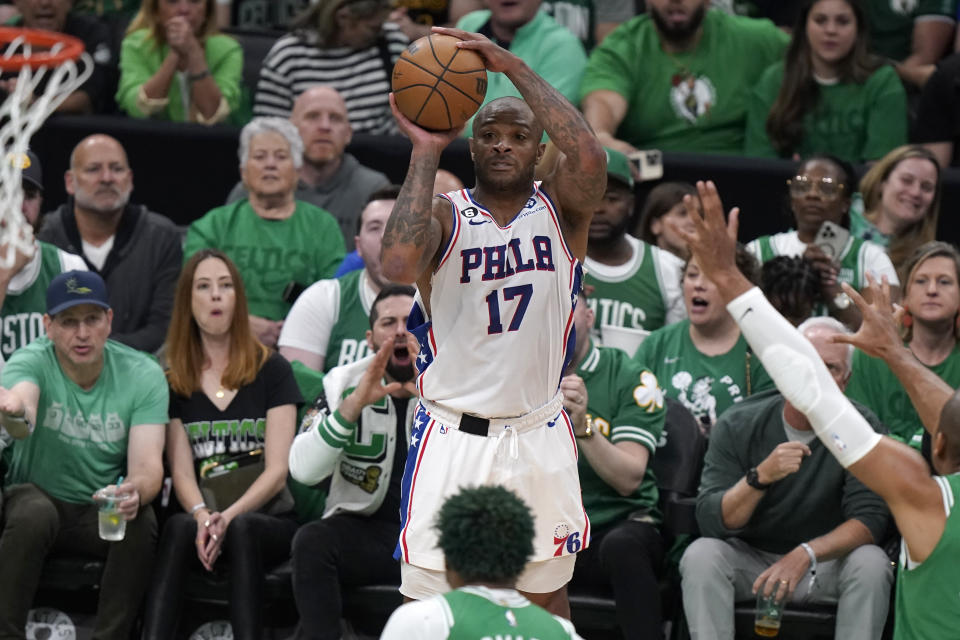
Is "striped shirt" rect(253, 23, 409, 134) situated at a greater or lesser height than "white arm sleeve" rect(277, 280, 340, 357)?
greater

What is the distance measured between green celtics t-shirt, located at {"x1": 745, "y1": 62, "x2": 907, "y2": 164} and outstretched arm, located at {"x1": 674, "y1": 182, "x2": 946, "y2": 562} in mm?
5165

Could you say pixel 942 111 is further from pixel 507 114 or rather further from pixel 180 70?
pixel 507 114

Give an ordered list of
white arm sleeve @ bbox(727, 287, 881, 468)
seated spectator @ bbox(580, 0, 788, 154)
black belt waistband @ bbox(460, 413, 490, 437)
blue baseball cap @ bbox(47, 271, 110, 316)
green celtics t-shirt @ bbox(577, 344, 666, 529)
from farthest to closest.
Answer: seated spectator @ bbox(580, 0, 788, 154)
blue baseball cap @ bbox(47, 271, 110, 316)
green celtics t-shirt @ bbox(577, 344, 666, 529)
black belt waistband @ bbox(460, 413, 490, 437)
white arm sleeve @ bbox(727, 287, 881, 468)

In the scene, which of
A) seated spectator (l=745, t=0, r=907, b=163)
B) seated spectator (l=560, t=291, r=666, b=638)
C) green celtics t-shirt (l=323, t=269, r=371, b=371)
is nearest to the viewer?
seated spectator (l=560, t=291, r=666, b=638)

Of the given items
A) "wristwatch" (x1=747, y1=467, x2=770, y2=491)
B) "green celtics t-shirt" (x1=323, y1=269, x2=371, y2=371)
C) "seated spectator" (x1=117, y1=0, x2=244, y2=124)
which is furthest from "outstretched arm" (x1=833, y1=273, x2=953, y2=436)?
"seated spectator" (x1=117, y1=0, x2=244, y2=124)

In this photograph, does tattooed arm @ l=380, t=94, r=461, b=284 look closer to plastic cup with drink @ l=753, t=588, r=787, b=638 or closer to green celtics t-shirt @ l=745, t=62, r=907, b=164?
plastic cup with drink @ l=753, t=588, r=787, b=638

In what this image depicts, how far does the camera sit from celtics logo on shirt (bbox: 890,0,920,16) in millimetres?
10516

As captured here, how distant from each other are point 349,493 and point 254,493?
1.51 feet

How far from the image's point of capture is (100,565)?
6.82 meters

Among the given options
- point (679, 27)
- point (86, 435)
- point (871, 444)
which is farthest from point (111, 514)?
point (679, 27)

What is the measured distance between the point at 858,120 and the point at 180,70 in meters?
4.38

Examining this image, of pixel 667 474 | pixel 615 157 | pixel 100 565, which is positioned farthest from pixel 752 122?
pixel 100 565

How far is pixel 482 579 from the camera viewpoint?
3.72 m

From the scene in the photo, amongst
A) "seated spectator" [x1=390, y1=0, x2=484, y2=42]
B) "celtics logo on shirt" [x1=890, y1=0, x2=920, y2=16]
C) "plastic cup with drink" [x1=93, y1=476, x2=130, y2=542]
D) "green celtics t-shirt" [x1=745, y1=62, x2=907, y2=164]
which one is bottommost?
"plastic cup with drink" [x1=93, y1=476, x2=130, y2=542]
